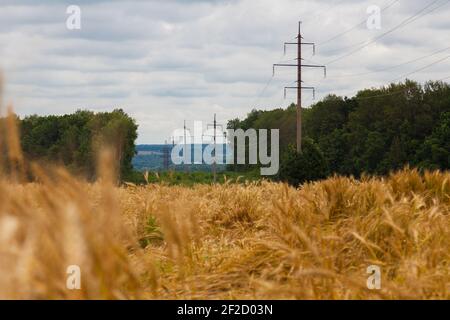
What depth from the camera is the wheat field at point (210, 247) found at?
239cm

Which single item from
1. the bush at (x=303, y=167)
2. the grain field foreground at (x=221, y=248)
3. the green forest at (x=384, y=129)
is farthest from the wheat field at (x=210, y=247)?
the green forest at (x=384, y=129)

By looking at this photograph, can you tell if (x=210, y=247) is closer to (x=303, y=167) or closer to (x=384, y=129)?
(x=303, y=167)

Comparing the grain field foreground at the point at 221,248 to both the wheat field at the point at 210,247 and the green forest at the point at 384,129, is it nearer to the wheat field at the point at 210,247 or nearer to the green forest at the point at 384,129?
the wheat field at the point at 210,247

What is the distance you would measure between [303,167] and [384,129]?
21378 mm

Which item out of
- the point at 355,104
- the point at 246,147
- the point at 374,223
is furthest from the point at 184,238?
the point at 246,147

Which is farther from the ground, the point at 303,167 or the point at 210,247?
the point at 303,167

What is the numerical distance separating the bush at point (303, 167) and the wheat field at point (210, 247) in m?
33.9

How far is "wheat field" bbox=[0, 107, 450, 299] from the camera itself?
239cm

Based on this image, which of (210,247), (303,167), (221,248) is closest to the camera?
(221,248)

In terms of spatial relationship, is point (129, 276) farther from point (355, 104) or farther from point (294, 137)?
point (294, 137)

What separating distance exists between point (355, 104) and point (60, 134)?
3144 cm

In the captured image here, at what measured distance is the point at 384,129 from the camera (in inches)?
2397

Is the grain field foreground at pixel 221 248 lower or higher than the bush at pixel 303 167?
lower

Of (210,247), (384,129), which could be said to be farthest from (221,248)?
(384,129)
